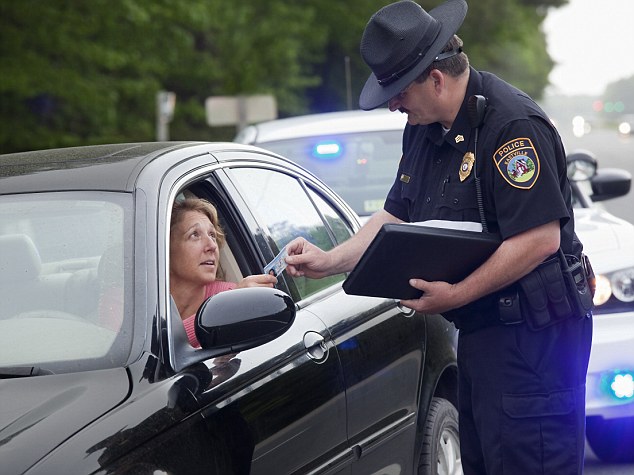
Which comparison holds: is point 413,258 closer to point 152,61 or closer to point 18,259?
point 18,259

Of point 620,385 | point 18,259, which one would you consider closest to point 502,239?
point 18,259

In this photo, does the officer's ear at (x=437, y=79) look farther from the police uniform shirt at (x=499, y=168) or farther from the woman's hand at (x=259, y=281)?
the woman's hand at (x=259, y=281)

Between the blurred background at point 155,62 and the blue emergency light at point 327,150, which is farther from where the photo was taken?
the blurred background at point 155,62

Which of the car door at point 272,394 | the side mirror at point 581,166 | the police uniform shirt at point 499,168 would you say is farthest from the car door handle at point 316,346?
the side mirror at point 581,166

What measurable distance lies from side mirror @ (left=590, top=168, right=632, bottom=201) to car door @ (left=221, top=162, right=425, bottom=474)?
336 cm

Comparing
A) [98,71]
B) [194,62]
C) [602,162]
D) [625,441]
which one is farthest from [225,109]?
[602,162]

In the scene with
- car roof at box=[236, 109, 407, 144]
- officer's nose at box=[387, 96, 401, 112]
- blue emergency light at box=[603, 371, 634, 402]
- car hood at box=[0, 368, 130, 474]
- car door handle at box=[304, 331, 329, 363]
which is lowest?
blue emergency light at box=[603, 371, 634, 402]

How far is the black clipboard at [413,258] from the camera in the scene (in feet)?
11.7

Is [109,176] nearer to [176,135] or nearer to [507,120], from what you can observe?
[507,120]

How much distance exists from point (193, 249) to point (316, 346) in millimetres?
469

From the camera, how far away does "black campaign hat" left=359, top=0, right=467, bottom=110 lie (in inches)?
149

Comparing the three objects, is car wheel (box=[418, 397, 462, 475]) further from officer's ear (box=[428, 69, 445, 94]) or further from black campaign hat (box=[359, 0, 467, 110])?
officer's ear (box=[428, 69, 445, 94])

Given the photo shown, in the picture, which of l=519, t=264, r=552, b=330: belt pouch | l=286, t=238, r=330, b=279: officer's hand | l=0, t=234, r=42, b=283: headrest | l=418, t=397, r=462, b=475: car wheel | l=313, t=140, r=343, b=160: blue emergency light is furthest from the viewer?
l=313, t=140, r=343, b=160: blue emergency light

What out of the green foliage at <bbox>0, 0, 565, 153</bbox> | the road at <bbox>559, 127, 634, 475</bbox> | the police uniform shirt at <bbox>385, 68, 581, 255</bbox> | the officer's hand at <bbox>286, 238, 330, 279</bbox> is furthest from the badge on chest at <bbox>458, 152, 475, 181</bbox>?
the green foliage at <bbox>0, 0, 565, 153</bbox>
